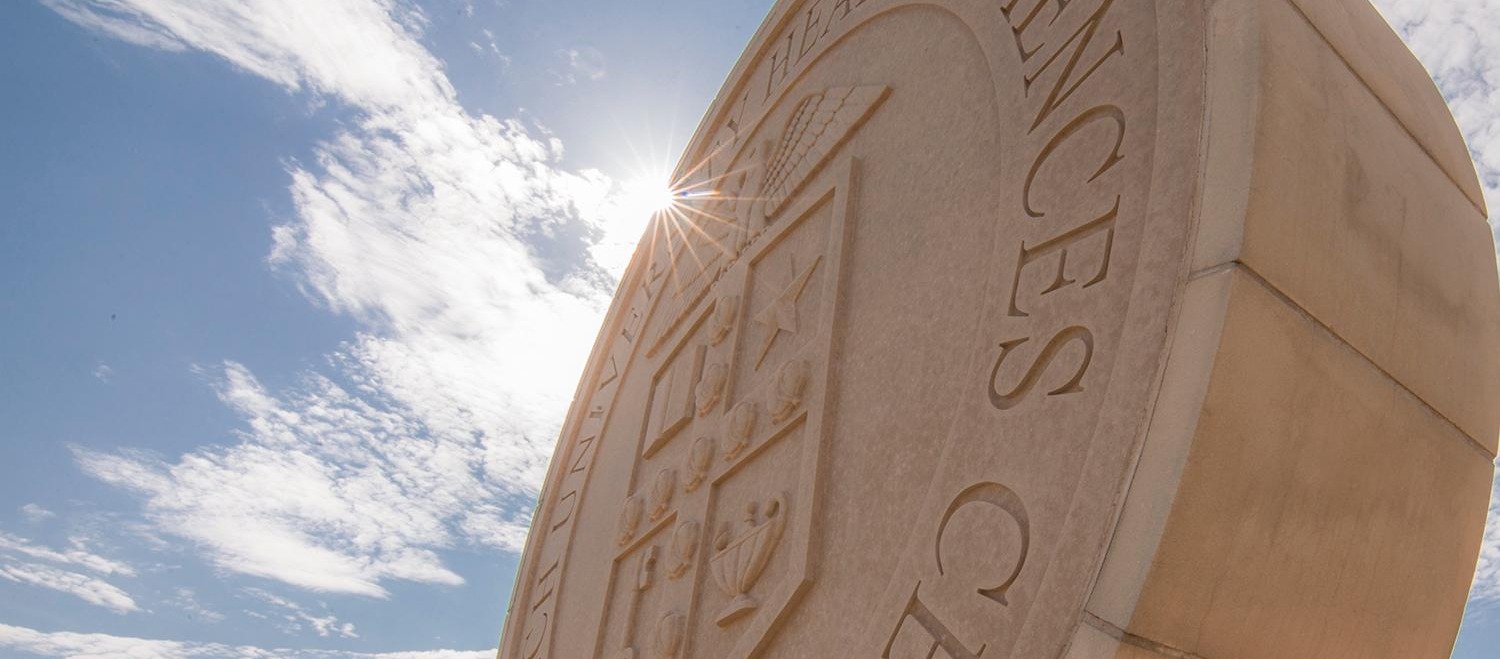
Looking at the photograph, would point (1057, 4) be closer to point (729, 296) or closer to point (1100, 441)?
point (1100, 441)

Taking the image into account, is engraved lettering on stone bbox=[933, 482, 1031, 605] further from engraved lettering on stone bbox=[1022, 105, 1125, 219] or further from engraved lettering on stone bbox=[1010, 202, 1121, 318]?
engraved lettering on stone bbox=[1022, 105, 1125, 219]

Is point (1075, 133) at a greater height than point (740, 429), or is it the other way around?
point (1075, 133)

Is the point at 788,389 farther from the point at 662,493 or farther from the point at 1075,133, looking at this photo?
the point at 1075,133

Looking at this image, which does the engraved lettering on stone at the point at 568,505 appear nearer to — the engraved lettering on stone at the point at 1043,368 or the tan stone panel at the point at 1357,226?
the engraved lettering on stone at the point at 1043,368

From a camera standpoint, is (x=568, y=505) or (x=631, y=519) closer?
(x=631, y=519)

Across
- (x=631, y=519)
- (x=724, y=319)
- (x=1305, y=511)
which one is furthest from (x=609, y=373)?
(x=1305, y=511)

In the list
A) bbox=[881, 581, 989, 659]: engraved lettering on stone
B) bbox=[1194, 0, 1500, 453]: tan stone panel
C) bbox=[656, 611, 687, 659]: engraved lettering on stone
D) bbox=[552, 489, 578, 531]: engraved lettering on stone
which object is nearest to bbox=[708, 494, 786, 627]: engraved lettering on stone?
bbox=[656, 611, 687, 659]: engraved lettering on stone

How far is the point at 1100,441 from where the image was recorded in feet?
7.29

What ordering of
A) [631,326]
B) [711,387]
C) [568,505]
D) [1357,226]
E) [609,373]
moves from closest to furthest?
[1357,226] < [711,387] < [568,505] < [631,326] < [609,373]

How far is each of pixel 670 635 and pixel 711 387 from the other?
3.57ft

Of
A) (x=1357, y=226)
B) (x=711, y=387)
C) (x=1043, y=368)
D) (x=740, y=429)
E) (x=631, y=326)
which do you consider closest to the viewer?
(x=1357, y=226)

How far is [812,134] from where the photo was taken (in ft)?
15.2

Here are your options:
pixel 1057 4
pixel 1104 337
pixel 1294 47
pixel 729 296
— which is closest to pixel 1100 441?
pixel 1104 337

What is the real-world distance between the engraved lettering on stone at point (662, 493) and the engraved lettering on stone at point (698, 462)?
0.20 meters
